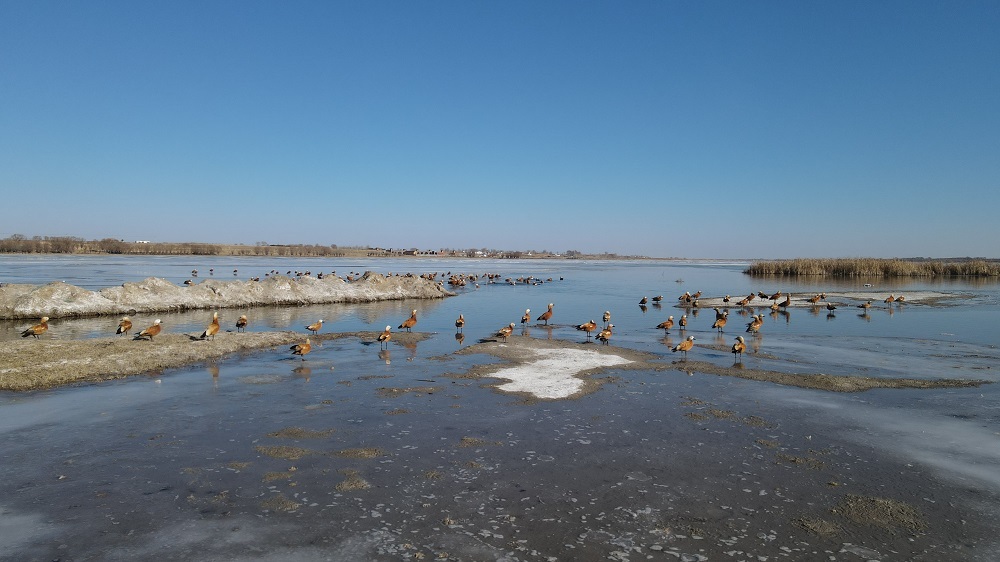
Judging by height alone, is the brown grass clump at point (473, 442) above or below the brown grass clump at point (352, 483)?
above

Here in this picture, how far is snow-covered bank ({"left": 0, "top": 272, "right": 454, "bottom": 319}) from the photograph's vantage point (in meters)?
22.7

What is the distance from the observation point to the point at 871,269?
208 ft

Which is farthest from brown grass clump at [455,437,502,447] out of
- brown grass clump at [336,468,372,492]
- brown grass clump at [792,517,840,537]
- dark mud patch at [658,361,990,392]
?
dark mud patch at [658,361,990,392]

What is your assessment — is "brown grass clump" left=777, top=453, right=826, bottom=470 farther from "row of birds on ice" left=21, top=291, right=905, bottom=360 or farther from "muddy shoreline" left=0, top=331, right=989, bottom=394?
"row of birds on ice" left=21, top=291, right=905, bottom=360

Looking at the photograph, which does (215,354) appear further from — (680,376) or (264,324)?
(680,376)

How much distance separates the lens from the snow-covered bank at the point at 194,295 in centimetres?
2270

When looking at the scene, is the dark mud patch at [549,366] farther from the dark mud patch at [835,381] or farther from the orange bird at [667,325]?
the orange bird at [667,325]

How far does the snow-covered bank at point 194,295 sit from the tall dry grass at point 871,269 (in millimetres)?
48112

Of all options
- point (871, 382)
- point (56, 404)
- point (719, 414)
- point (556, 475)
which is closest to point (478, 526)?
point (556, 475)

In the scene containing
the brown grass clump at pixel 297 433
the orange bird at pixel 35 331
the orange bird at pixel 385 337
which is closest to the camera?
the brown grass clump at pixel 297 433

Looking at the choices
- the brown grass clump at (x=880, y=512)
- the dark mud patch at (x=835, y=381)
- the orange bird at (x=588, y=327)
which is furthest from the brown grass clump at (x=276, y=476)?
the orange bird at (x=588, y=327)

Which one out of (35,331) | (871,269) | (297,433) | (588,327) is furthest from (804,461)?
(871,269)

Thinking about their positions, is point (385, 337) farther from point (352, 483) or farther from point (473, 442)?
point (352, 483)

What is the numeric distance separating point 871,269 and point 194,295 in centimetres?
6742
